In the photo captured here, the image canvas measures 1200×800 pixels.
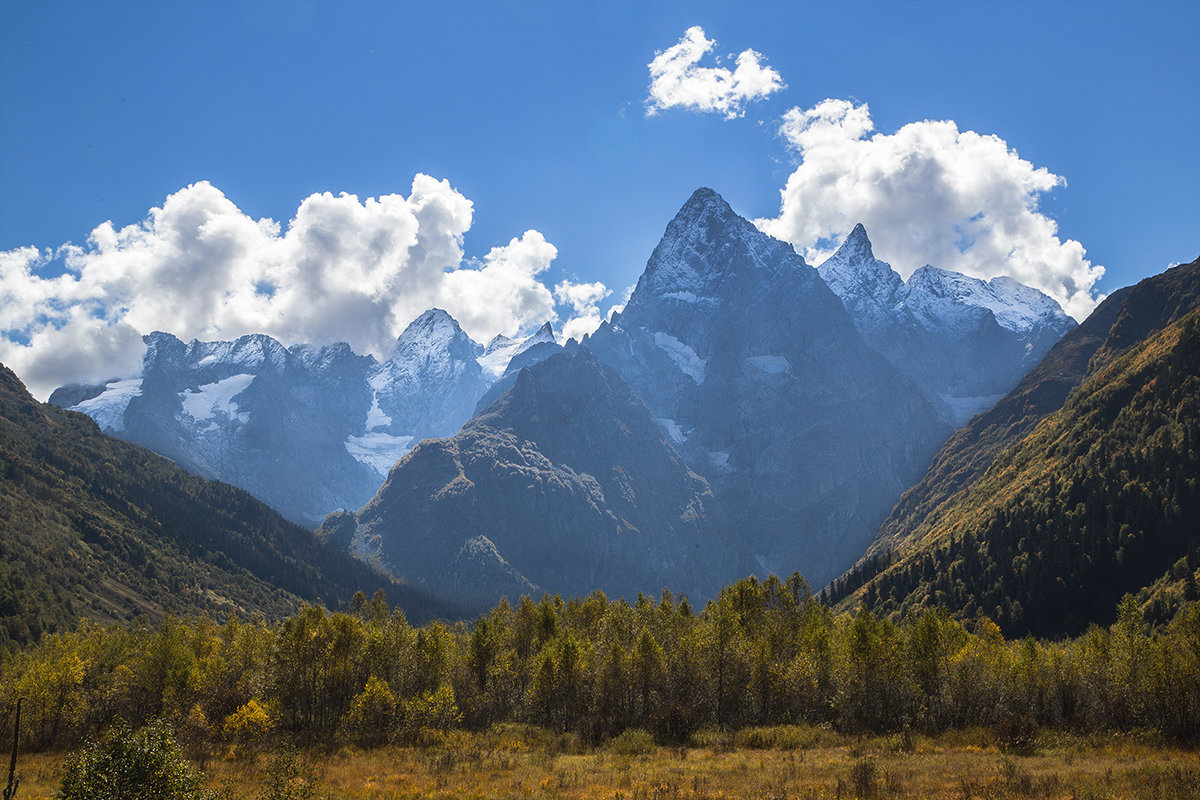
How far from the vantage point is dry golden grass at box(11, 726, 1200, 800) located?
40406 millimetres

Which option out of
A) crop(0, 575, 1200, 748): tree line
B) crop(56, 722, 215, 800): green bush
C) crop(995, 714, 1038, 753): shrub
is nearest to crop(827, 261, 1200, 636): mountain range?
crop(0, 575, 1200, 748): tree line

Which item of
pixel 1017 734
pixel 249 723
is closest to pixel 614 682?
pixel 249 723

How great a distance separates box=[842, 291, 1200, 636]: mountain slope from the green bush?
166 metres

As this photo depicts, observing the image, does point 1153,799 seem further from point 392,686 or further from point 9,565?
point 9,565

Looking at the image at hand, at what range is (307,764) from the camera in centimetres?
5544

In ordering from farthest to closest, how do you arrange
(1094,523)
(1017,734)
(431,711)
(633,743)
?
(1094,523)
(431,711)
(633,743)
(1017,734)

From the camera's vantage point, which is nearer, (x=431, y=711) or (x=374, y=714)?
(x=431, y=711)

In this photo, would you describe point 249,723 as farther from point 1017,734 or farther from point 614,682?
point 1017,734

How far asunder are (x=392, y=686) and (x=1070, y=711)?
239 feet

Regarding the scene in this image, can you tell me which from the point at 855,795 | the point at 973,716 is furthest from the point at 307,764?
the point at 973,716

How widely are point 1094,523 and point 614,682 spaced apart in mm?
136581

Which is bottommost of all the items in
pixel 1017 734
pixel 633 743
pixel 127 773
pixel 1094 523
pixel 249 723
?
pixel 633 743

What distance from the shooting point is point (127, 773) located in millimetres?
25984

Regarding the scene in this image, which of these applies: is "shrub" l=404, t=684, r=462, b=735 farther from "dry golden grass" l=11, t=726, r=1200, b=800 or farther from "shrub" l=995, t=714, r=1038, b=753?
"shrub" l=995, t=714, r=1038, b=753
